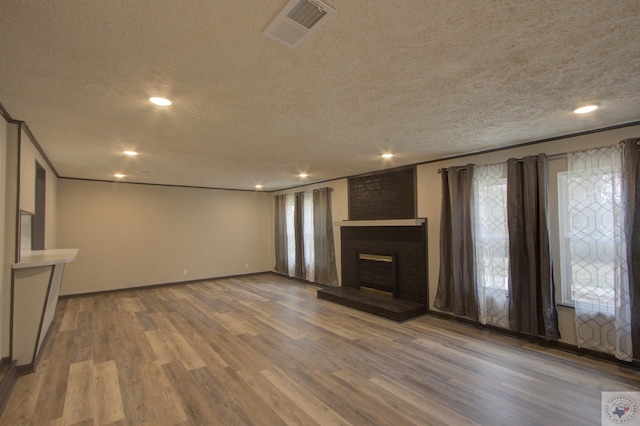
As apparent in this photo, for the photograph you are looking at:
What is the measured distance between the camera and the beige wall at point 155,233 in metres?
6.17

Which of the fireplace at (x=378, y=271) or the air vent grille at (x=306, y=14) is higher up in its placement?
the air vent grille at (x=306, y=14)

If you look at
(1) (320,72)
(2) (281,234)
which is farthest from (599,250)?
(2) (281,234)

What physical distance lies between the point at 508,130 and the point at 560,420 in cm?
259

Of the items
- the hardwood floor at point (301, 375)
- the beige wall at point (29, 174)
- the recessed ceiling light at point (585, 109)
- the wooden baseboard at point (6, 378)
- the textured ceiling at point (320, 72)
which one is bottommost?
the hardwood floor at point (301, 375)

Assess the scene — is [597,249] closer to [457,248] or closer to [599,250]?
[599,250]

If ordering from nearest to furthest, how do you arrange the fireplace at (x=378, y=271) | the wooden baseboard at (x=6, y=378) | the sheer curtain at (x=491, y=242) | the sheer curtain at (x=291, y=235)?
the wooden baseboard at (x=6, y=378) → the sheer curtain at (x=491, y=242) → the fireplace at (x=378, y=271) → the sheer curtain at (x=291, y=235)

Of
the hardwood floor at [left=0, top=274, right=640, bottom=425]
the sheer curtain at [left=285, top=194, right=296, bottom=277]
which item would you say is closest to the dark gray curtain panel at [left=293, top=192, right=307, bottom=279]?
the sheer curtain at [left=285, top=194, right=296, bottom=277]

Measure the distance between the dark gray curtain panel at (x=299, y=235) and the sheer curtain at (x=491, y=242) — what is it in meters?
4.08

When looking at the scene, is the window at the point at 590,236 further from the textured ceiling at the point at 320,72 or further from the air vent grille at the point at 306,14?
the air vent grille at the point at 306,14

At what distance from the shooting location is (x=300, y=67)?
1878mm

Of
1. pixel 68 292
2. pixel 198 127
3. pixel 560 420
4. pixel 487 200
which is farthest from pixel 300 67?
pixel 68 292

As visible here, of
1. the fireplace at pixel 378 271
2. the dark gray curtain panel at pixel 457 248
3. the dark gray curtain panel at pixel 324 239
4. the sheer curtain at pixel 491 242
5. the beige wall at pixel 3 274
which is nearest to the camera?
the beige wall at pixel 3 274

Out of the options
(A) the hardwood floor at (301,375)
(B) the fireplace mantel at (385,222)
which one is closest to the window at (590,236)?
(A) the hardwood floor at (301,375)

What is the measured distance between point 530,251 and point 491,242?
0.50m
